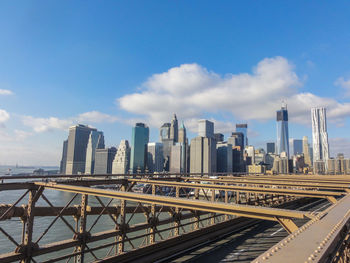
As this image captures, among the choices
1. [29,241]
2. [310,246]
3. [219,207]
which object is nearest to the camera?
[310,246]

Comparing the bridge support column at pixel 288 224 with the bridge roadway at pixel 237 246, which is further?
the bridge roadway at pixel 237 246

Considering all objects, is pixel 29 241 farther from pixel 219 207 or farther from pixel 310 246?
pixel 310 246

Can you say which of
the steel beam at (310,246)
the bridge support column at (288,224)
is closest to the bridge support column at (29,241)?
the bridge support column at (288,224)

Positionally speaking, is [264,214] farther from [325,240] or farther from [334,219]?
[325,240]

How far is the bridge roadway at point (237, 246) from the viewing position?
12.6m

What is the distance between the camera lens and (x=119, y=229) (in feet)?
41.8

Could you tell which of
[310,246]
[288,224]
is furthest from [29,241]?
[310,246]

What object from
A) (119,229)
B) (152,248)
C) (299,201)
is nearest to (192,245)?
(152,248)

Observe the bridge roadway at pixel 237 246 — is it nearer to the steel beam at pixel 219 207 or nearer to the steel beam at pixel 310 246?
the steel beam at pixel 219 207

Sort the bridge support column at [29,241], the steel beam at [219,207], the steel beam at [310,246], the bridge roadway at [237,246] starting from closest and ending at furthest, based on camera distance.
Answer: the steel beam at [310,246], the steel beam at [219,207], the bridge support column at [29,241], the bridge roadway at [237,246]

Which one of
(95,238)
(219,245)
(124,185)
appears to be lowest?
(219,245)

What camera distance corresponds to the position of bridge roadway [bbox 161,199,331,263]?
12602 millimetres

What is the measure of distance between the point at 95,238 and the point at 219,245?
779 centimetres

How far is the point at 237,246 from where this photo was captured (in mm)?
14812
